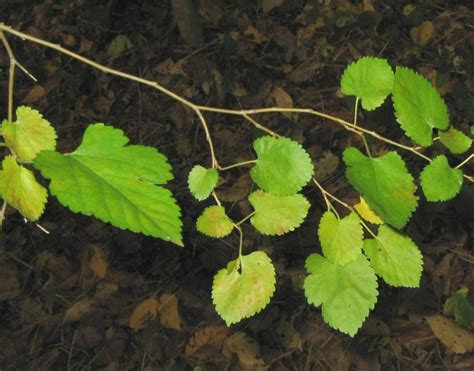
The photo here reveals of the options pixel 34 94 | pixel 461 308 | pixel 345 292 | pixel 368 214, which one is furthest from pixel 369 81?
pixel 34 94

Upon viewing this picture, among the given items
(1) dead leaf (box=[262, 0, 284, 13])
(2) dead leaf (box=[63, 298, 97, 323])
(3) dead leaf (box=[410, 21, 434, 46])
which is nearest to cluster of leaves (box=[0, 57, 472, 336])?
(2) dead leaf (box=[63, 298, 97, 323])

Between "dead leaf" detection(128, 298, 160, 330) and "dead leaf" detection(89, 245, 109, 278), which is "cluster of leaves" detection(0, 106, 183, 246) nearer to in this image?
"dead leaf" detection(128, 298, 160, 330)

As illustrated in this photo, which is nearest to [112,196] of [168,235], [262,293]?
[168,235]

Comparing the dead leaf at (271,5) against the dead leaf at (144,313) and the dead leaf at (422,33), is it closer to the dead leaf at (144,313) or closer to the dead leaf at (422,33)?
the dead leaf at (422,33)

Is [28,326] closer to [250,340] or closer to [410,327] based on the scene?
[250,340]

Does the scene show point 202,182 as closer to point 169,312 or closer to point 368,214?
point 368,214
